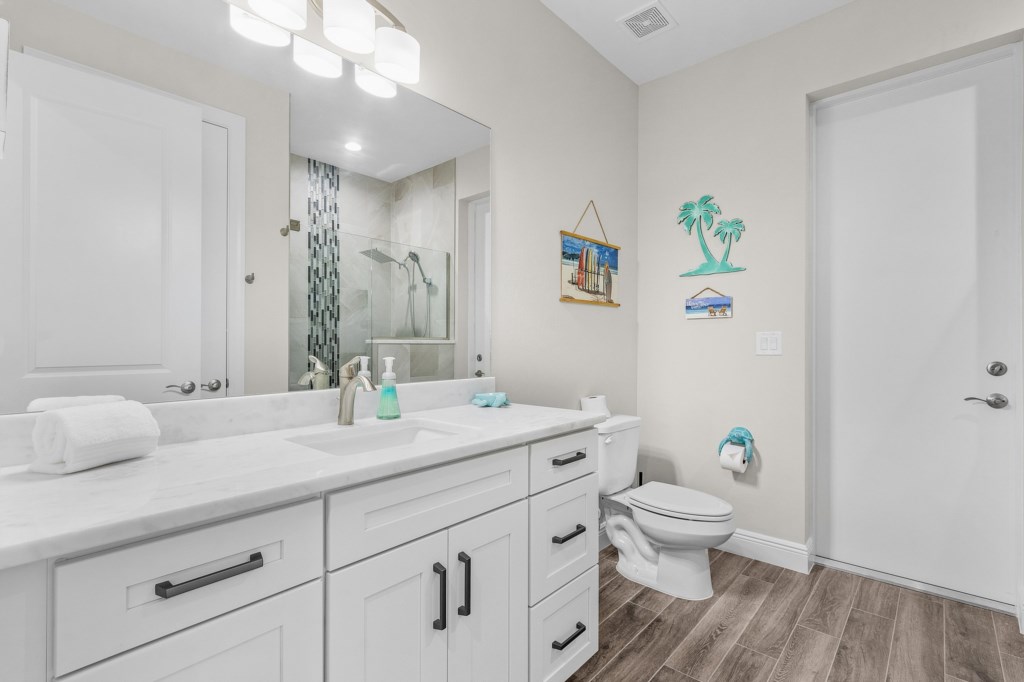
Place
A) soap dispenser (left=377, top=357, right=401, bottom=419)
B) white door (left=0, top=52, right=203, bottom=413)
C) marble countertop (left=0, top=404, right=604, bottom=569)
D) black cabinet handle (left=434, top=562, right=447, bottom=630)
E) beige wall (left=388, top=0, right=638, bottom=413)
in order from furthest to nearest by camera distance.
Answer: beige wall (left=388, top=0, right=638, bottom=413)
soap dispenser (left=377, top=357, right=401, bottom=419)
black cabinet handle (left=434, top=562, right=447, bottom=630)
white door (left=0, top=52, right=203, bottom=413)
marble countertop (left=0, top=404, right=604, bottom=569)

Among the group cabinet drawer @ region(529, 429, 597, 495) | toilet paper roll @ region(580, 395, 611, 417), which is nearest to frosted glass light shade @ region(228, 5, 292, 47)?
cabinet drawer @ region(529, 429, 597, 495)

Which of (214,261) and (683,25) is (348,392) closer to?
(214,261)

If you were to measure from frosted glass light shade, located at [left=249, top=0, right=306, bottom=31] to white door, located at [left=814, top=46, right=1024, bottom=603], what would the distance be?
2.43m

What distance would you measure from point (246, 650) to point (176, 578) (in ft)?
0.60

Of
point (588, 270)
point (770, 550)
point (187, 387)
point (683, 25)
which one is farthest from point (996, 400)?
point (187, 387)

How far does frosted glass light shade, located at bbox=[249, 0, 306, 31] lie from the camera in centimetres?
134

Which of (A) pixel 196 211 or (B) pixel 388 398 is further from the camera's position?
(B) pixel 388 398

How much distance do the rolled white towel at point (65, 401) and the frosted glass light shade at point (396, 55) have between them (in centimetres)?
125

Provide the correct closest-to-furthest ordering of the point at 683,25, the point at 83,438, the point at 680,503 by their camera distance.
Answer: the point at 83,438
the point at 680,503
the point at 683,25

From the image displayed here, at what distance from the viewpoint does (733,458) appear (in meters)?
2.46

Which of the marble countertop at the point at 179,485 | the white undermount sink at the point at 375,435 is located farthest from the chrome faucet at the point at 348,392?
the marble countertop at the point at 179,485

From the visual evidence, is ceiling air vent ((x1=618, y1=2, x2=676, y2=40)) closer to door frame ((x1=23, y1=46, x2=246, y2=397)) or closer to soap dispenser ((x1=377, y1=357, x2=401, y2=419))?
door frame ((x1=23, y1=46, x2=246, y2=397))

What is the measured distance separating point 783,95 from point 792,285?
0.97 m

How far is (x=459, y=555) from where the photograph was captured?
1164 millimetres
